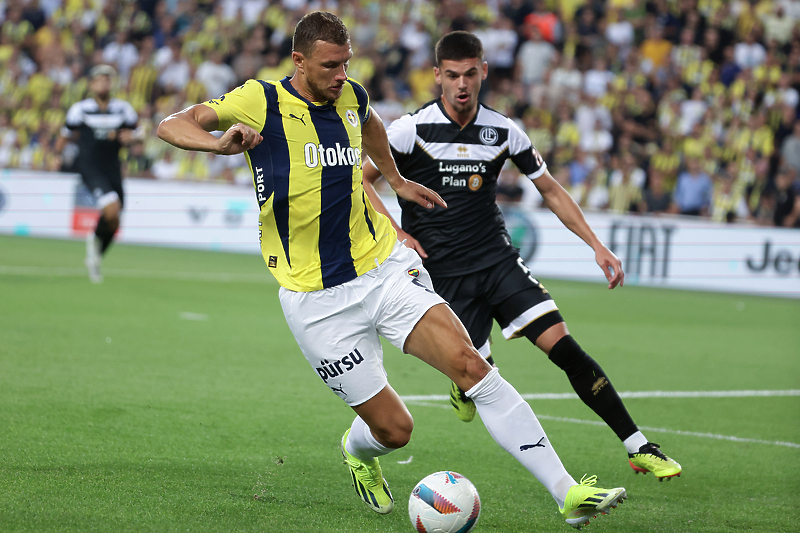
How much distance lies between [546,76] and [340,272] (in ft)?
49.1

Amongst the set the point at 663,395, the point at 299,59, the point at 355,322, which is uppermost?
the point at 299,59

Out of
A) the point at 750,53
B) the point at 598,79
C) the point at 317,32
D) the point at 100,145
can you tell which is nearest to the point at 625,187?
the point at 598,79

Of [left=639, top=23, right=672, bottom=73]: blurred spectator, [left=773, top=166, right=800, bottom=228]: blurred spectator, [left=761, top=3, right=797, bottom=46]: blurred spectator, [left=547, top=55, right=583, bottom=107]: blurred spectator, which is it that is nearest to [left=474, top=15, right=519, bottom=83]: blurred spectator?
[left=547, top=55, right=583, bottom=107]: blurred spectator

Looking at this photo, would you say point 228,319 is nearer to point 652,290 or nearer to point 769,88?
point 652,290

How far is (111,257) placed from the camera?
1520 cm

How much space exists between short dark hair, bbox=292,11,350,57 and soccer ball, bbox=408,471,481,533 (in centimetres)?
199

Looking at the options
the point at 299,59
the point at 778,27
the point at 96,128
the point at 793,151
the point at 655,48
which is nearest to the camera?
the point at 299,59

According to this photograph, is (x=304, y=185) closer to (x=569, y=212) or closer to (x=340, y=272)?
(x=340, y=272)

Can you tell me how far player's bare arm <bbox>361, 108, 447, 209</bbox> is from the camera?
15.4ft

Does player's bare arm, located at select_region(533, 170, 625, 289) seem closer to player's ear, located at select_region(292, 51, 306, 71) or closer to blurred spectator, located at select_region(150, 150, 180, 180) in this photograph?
player's ear, located at select_region(292, 51, 306, 71)

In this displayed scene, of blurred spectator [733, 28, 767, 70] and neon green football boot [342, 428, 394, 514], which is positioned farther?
blurred spectator [733, 28, 767, 70]

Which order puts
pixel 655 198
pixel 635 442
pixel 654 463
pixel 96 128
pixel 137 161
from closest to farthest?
pixel 654 463
pixel 635 442
pixel 96 128
pixel 655 198
pixel 137 161

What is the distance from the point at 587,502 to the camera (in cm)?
381

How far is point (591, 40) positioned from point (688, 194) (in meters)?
4.93
